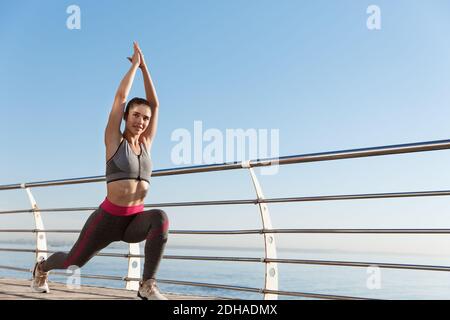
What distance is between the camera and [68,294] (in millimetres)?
3988

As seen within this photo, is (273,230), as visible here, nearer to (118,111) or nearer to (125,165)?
(125,165)

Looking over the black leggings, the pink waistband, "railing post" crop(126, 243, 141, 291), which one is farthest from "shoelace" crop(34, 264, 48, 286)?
the pink waistband

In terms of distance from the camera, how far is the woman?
2955 millimetres

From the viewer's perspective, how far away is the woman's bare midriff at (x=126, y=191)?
296 centimetres

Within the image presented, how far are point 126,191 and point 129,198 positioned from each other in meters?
0.05

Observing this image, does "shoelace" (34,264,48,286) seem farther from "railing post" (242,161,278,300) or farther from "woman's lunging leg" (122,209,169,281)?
"railing post" (242,161,278,300)

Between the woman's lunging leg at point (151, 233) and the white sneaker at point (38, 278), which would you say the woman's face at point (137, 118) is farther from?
the white sneaker at point (38, 278)

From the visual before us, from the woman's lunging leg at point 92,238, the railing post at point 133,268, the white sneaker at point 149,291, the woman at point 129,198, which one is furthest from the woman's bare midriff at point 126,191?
the railing post at point 133,268

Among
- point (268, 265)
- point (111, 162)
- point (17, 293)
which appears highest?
point (111, 162)

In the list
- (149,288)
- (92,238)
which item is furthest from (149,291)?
(92,238)

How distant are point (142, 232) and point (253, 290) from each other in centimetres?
82
